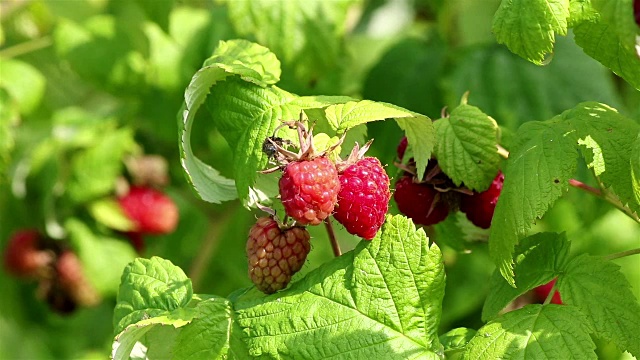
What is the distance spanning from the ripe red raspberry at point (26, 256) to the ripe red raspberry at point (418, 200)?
5.61ft

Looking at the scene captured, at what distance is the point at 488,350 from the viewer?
4.20 ft

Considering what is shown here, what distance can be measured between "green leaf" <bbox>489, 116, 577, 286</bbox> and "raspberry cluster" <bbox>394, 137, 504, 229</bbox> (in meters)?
0.11

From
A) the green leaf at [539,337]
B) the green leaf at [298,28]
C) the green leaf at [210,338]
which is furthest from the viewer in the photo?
the green leaf at [298,28]

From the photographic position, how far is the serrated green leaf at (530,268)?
4.69ft

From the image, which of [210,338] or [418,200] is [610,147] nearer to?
[418,200]

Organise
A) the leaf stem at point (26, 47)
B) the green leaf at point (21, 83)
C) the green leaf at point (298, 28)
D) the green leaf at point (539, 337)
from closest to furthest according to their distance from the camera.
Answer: the green leaf at point (539, 337)
the green leaf at point (298, 28)
the green leaf at point (21, 83)
the leaf stem at point (26, 47)

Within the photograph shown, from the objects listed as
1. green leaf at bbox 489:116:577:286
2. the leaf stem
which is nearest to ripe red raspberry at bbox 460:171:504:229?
green leaf at bbox 489:116:577:286

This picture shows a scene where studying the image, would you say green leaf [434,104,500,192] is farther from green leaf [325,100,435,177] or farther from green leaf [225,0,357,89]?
green leaf [225,0,357,89]

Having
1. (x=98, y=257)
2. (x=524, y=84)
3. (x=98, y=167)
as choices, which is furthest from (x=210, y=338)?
(x=98, y=257)

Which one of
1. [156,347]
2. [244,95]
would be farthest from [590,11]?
[156,347]

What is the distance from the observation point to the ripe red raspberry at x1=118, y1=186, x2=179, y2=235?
2953 mm

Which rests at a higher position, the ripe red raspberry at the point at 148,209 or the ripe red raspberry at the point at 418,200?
the ripe red raspberry at the point at 418,200

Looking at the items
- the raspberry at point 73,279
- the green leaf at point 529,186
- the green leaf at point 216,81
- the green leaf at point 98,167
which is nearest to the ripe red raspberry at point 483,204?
the green leaf at point 529,186

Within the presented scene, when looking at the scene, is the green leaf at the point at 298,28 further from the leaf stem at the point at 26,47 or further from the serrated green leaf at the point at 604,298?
the serrated green leaf at the point at 604,298
